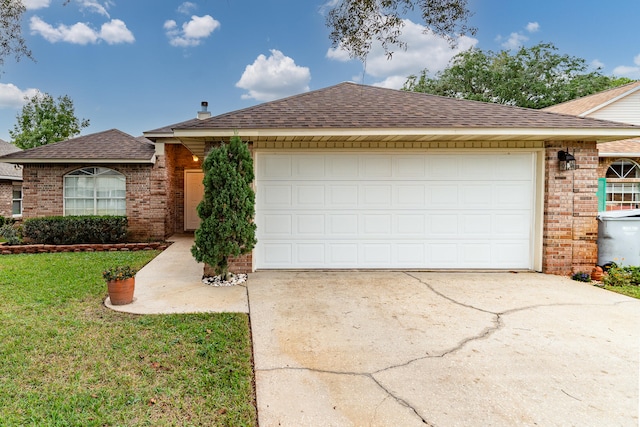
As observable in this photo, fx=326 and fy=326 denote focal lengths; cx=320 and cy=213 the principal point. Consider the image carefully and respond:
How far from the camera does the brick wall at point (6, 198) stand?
13.8m

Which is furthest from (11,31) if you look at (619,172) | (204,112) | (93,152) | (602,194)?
Result: (619,172)

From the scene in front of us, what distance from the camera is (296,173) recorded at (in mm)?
6438

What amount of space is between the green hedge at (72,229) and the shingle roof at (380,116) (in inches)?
247

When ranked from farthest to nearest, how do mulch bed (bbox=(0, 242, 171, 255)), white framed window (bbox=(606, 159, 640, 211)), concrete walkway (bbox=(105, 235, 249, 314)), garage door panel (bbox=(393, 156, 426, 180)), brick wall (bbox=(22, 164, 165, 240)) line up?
white framed window (bbox=(606, 159, 640, 211)), brick wall (bbox=(22, 164, 165, 240)), mulch bed (bbox=(0, 242, 171, 255)), garage door panel (bbox=(393, 156, 426, 180)), concrete walkway (bbox=(105, 235, 249, 314))

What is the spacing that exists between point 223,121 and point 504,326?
17.6 feet

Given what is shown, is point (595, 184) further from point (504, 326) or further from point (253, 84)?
point (253, 84)

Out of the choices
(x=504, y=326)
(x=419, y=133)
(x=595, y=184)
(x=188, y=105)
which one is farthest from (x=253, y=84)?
(x=504, y=326)

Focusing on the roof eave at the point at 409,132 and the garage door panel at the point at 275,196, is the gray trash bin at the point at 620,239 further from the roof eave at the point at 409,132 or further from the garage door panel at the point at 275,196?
the garage door panel at the point at 275,196

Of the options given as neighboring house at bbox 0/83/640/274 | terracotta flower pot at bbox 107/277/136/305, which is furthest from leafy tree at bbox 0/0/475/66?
terracotta flower pot at bbox 107/277/136/305

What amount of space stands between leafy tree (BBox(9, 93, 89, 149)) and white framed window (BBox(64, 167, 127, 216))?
19.6 metres

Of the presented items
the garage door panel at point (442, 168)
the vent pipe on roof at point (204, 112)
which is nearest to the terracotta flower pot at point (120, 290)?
the garage door panel at point (442, 168)

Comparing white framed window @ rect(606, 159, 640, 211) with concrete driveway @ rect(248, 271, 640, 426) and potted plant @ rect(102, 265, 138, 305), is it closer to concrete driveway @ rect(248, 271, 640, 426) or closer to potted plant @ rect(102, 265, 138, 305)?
concrete driveway @ rect(248, 271, 640, 426)

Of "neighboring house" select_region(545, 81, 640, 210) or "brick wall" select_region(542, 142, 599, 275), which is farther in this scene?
"neighboring house" select_region(545, 81, 640, 210)

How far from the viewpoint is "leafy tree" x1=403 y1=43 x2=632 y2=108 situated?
2191 cm
